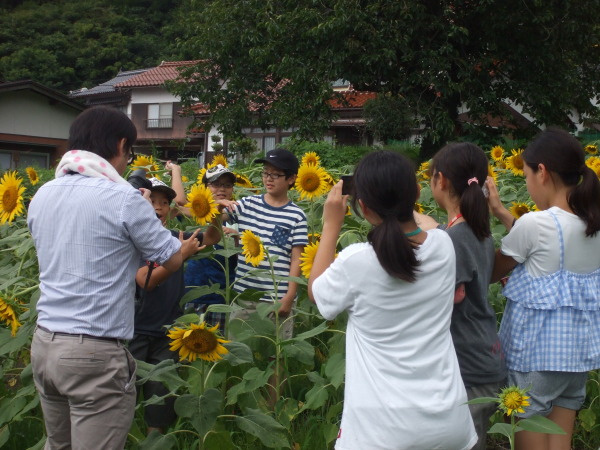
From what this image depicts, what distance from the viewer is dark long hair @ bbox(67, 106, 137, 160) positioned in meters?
2.48

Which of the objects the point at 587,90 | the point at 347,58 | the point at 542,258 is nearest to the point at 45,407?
the point at 542,258

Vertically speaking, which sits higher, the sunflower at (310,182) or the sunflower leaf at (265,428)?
the sunflower at (310,182)

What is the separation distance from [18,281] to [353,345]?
1559 mm

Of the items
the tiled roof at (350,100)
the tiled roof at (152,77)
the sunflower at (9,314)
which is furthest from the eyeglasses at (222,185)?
the tiled roof at (152,77)

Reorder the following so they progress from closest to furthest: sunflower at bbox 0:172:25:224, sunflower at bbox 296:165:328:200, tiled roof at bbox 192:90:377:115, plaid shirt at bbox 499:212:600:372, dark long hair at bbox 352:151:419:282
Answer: dark long hair at bbox 352:151:419:282, plaid shirt at bbox 499:212:600:372, sunflower at bbox 0:172:25:224, sunflower at bbox 296:165:328:200, tiled roof at bbox 192:90:377:115

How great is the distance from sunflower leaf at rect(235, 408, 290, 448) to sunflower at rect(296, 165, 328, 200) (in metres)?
1.52

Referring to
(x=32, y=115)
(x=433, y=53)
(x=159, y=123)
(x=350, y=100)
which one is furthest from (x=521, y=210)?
(x=159, y=123)

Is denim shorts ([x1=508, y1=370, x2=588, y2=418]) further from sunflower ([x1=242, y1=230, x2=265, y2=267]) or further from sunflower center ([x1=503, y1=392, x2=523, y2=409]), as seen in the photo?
sunflower ([x1=242, y1=230, x2=265, y2=267])

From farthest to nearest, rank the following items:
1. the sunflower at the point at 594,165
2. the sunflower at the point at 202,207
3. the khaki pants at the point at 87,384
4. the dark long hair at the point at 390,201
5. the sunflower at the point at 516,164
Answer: the sunflower at the point at 516,164 → the sunflower at the point at 594,165 → the sunflower at the point at 202,207 → the khaki pants at the point at 87,384 → the dark long hair at the point at 390,201

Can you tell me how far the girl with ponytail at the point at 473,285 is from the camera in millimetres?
2475

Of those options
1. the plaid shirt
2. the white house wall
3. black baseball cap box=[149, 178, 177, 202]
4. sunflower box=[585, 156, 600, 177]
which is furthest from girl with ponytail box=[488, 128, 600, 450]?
the white house wall

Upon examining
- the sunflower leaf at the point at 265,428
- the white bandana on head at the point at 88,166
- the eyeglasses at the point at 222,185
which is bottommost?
the sunflower leaf at the point at 265,428

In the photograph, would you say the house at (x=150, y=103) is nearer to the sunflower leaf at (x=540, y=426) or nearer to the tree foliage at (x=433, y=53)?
the tree foliage at (x=433, y=53)

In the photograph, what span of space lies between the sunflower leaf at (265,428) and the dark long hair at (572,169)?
4.05 ft
